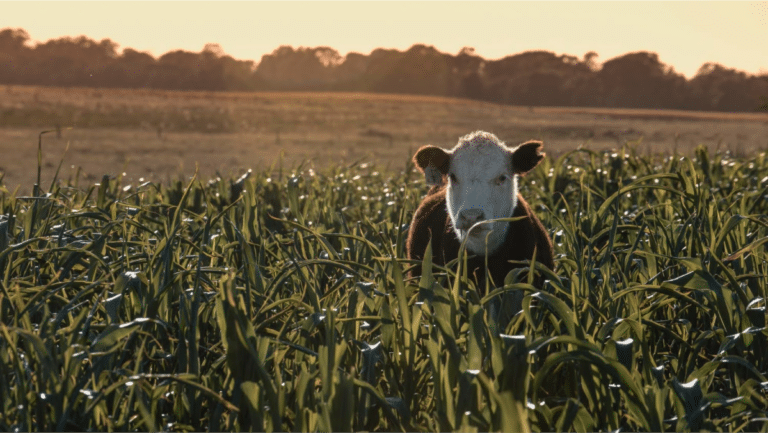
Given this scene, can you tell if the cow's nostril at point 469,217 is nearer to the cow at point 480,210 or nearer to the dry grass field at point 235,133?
the cow at point 480,210

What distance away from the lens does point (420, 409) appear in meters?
2.78

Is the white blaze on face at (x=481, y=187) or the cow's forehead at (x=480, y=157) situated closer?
the white blaze on face at (x=481, y=187)

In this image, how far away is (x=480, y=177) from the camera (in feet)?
16.9

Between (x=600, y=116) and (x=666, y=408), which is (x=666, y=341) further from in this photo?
(x=600, y=116)

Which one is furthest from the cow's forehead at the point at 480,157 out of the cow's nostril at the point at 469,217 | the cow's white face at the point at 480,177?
the cow's nostril at the point at 469,217

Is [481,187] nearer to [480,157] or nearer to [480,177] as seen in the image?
[480,177]

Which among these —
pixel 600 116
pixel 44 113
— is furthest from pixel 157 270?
pixel 600 116

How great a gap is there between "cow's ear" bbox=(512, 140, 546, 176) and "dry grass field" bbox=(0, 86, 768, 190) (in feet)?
18.7

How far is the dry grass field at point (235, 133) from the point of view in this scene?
18.7m

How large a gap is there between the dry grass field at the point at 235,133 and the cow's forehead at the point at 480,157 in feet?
18.4

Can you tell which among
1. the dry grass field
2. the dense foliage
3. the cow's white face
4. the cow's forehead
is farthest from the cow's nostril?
the dry grass field

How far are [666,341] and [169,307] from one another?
231cm

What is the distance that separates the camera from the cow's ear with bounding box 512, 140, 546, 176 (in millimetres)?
5387

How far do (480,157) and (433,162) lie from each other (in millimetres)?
Answer: 456
